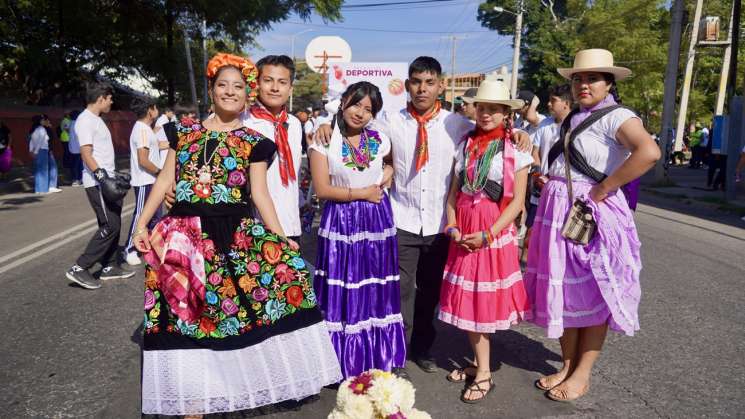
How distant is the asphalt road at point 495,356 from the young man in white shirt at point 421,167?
2.74ft

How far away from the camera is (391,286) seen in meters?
3.78

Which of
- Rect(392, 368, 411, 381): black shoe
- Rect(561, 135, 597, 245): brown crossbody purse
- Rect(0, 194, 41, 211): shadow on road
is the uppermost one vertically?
Rect(561, 135, 597, 245): brown crossbody purse

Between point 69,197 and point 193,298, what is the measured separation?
477 inches

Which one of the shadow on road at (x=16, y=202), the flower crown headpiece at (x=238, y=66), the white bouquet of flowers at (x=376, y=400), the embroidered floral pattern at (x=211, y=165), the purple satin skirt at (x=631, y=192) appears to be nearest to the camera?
the white bouquet of flowers at (x=376, y=400)

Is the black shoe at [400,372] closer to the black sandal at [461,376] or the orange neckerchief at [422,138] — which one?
the black sandal at [461,376]

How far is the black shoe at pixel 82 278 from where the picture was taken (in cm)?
599

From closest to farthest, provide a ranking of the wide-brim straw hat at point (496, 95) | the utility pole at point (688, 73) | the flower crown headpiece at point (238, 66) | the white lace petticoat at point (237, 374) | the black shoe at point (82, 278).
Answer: the white lace petticoat at point (237, 374) → the flower crown headpiece at point (238, 66) → the wide-brim straw hat at point (496, 95) → the black shoe at point (82, 278) → the utility pole at point (688, 73)

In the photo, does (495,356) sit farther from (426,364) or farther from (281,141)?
(281,141)

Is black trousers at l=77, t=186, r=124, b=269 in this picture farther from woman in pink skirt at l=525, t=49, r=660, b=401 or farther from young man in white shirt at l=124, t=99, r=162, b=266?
woman in pink skirt at l=525, t=49, r=660, b=401

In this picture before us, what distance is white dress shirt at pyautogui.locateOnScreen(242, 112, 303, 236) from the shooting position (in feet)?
12.6

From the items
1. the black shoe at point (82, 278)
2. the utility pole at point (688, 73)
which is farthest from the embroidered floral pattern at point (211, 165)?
the utility pole at point (688, 73)

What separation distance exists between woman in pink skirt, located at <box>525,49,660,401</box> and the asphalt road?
42 cm

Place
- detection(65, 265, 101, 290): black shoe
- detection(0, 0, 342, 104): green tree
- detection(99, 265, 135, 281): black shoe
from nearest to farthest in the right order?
detection(65, 265, 101, 290): black shoe, detection(99, 265, 135, 281): black shoe, detection(0, 0, 342, 104): green tree

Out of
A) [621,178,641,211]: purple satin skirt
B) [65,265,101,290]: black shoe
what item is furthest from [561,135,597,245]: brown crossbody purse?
[65,265,101,290]: black shoe
